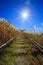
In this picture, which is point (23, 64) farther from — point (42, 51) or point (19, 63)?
point (42, 51)

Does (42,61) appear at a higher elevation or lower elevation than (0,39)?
lower

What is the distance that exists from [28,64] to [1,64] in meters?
0.92

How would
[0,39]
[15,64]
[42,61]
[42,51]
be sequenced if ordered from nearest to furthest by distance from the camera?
[15,64]
[42,61]
[42,51]
[0,39]

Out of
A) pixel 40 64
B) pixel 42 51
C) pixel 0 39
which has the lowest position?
pixel 40 64

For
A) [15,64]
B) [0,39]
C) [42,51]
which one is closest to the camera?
[15,64]

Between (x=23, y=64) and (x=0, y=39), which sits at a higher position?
(x=0, y=39)

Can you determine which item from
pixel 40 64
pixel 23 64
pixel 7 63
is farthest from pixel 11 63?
pixel 40 64

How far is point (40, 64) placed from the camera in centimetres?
421

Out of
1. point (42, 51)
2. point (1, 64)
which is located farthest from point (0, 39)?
point (1, 64)

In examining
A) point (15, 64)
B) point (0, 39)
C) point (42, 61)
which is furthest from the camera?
point (0, 39)

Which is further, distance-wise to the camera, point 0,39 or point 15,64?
point 0,39

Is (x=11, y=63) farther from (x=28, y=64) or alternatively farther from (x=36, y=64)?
(x=36, y=64)

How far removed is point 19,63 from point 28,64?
31 centimetres

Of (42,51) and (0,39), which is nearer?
(42,51)
